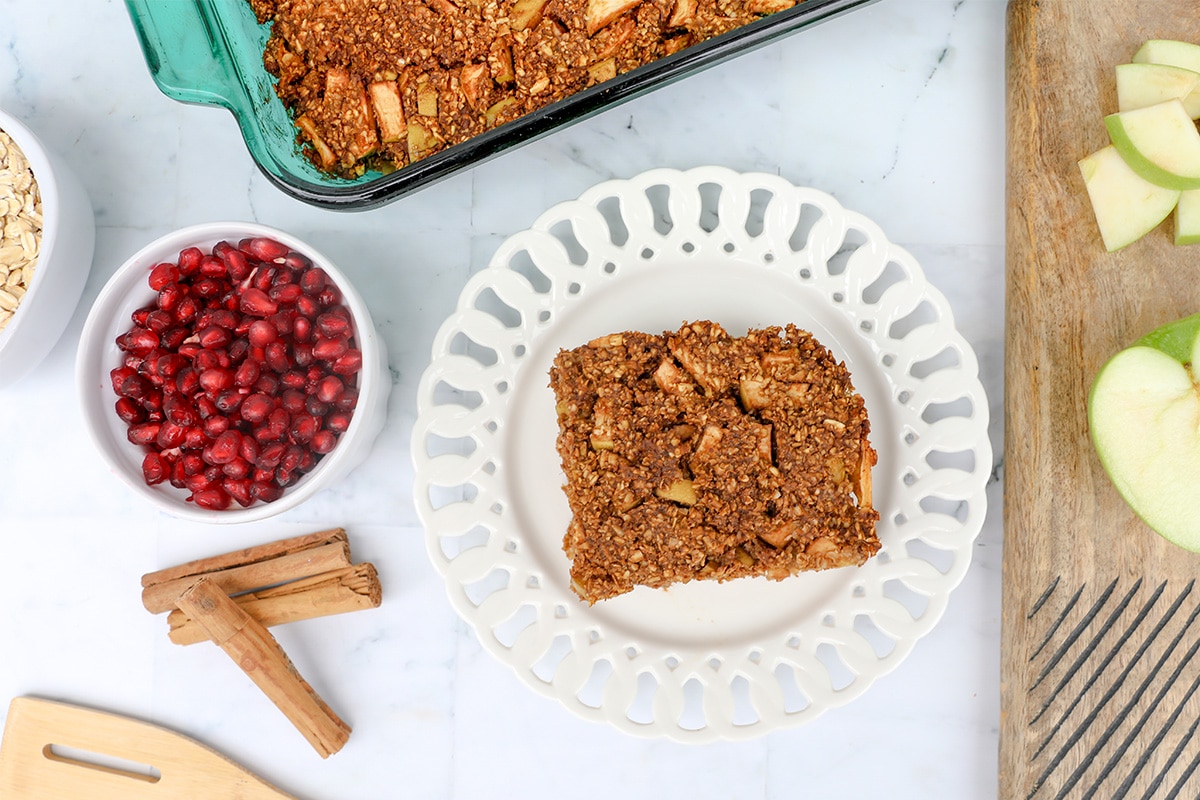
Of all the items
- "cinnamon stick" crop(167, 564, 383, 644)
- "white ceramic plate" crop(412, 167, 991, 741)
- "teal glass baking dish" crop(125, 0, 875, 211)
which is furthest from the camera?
"cinnamon stick" crop(167, 564, 383, 644)

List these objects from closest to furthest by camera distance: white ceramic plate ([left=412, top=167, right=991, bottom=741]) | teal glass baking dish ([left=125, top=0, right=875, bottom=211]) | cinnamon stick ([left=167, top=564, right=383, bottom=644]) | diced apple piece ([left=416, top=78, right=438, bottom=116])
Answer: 1. teal glass baking dish ([left=125, top=0, right=875, bottom=211])
2. diced apple piece ([left=416, top=78, right=438, bottom=116])
3. white ceramic plate ([left=412, top=167, right=991, bottom=741])
4. cinnamon stick ([left=167, top=564, right=383, bottom=644])

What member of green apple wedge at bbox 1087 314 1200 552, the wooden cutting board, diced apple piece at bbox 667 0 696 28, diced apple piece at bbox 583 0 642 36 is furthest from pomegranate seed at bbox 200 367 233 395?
green apple wedge at bbox 1087 314 1200 552

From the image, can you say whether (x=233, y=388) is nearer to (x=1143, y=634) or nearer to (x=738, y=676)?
(x=738, y=676)

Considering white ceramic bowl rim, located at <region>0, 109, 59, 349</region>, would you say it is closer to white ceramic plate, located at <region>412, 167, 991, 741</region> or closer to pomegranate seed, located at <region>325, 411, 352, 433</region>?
pomegranate seed, located at <region>325, 411, 352, 433</region>

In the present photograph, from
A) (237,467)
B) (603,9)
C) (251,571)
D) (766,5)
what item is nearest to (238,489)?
(237,467)

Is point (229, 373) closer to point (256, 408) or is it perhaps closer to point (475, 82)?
point (256, 408)

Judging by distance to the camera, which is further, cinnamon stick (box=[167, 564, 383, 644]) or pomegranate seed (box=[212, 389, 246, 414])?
cinnamon stick (box=[167, 564, 383, 644])
